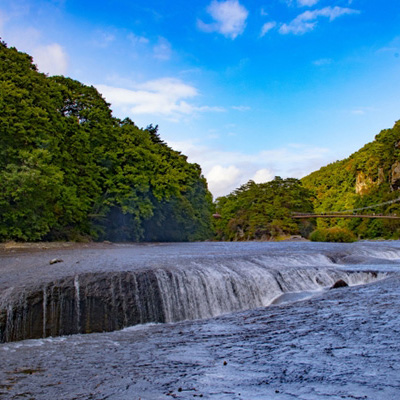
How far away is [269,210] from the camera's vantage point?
67.3m

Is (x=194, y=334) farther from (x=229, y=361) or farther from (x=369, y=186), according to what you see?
(x=369, y=186)

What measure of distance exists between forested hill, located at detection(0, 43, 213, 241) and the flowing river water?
26.6ft

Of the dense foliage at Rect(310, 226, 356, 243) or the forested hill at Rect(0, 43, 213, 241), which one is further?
the dense foliage at Rect(310, 226, 356, 243)

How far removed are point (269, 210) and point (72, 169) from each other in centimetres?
4654

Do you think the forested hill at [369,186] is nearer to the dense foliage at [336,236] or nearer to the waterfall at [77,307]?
the dense foliage at [336,236]

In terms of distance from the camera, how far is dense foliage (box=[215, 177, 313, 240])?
63.8m

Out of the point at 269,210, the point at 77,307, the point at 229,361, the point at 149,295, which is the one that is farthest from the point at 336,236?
the point at 229,361

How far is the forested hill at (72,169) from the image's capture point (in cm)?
2062

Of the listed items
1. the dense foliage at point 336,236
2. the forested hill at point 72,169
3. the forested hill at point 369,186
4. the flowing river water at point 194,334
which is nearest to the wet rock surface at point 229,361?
the flowing river water at point 194,334

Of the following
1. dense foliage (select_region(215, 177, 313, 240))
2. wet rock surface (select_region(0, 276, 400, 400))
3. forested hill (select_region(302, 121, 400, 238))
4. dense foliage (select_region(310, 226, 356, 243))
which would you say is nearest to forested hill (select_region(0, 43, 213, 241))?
wet rock surface (select_region(0, 276, 400, 400))

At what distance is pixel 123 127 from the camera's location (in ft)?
113

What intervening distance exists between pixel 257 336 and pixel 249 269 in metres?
7.15

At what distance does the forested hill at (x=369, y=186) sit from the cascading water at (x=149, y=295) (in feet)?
184

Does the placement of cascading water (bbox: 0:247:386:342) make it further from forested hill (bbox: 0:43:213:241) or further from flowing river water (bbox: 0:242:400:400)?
forested hill (bbox: 0:43:213:241)
